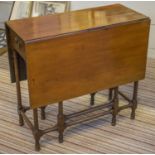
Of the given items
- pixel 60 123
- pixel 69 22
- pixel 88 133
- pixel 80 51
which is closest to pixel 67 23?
pixel 69 22

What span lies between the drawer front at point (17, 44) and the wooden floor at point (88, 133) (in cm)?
65

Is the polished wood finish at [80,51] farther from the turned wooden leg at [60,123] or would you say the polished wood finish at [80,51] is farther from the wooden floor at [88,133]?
the wooden floor at [88,133]

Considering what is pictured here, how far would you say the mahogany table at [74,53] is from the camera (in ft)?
7.07

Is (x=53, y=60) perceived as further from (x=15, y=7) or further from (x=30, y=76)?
(x=15, y=7)

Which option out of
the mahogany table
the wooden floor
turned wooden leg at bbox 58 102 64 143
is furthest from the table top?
the wooden floor

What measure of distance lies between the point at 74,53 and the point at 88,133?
682 mm

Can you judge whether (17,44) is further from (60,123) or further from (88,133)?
(88,133)

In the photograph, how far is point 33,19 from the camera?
94.4 inches

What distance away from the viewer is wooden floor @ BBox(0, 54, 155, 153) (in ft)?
8.14

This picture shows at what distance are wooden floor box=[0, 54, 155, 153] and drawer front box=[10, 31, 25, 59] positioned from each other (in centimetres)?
65

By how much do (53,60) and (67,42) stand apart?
5.3 inches

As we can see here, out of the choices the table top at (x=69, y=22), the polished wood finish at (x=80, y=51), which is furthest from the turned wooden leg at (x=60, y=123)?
the table top at (x=69, y=22)

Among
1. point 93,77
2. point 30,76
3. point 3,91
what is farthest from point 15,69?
point 3,91

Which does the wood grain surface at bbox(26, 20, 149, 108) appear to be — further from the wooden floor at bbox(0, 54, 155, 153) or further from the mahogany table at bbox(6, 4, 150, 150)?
the wooden floor at bbox(0, 54, 155, 153)
